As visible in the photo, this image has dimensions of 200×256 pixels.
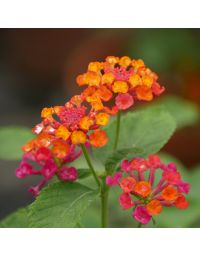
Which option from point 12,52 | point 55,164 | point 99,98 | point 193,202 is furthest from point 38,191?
point 12,52

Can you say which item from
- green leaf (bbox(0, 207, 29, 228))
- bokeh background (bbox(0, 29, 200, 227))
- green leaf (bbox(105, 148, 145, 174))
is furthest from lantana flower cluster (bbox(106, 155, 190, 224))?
bokeh background (bbox(0, 29, 200, 227))

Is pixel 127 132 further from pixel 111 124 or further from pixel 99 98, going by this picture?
pixel 99 98

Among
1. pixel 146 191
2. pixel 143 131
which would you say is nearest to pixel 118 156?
pixel 146 191

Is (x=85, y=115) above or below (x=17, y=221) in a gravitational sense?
above

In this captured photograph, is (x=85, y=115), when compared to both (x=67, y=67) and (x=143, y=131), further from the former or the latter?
(x=67, y=67)

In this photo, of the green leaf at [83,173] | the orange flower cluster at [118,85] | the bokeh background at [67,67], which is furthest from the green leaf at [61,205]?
the bokeh background at [67,67]
